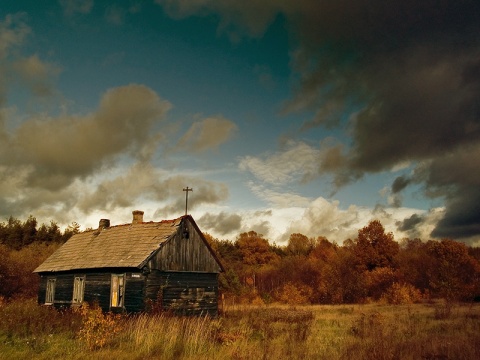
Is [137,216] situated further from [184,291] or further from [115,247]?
[184,291]

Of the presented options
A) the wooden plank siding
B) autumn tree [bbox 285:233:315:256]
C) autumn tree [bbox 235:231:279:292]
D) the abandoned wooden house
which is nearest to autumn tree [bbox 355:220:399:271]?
the abandoned wooden house

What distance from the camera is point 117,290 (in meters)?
21.6

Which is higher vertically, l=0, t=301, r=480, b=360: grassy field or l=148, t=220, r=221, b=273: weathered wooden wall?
l=148, t=220, r=221, b=273: weathered wooden wall

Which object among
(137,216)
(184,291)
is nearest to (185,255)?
(184,291)

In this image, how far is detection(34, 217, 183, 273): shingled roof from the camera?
21562 millimetres

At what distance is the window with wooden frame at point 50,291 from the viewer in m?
26.7

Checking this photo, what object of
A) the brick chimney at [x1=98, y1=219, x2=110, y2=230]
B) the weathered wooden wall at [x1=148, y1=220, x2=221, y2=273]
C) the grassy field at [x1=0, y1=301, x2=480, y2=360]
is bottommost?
the grassy field at [x1=0, y1=301, x2=480, y2=360]

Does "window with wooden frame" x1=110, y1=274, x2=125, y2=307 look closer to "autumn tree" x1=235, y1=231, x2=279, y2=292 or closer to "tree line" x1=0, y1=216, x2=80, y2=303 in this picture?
Result: "tree line" x1=0, y1=216, x2=80, y2=303

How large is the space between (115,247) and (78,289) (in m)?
3.87

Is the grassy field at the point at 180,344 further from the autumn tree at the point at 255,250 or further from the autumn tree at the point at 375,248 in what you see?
the autumn tree at the point at 255,250

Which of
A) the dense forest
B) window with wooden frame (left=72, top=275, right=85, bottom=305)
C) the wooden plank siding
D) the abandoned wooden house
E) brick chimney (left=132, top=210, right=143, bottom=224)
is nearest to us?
the wooden plank siding

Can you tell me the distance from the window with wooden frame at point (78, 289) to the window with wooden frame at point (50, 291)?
3253mm

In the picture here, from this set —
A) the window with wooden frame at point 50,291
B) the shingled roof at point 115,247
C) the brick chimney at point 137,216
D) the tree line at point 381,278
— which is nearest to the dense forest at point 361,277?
the tree line at point 381,278

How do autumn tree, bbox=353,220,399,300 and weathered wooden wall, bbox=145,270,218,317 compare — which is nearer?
weathered wooden wall, bbox=145,270,218,317
